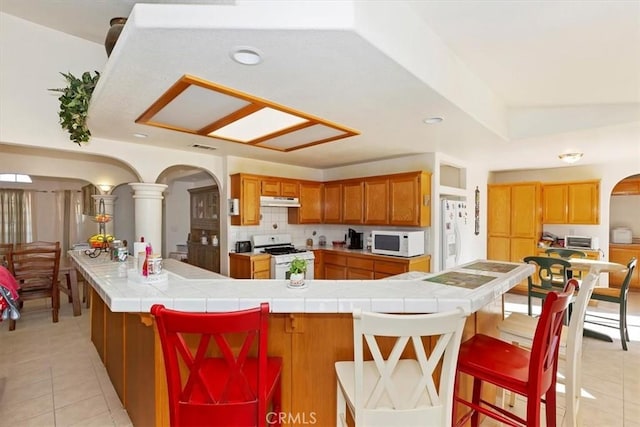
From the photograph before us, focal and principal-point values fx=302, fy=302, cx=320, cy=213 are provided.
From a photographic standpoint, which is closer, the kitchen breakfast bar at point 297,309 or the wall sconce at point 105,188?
the kitchen breakfast bar at point 297,309

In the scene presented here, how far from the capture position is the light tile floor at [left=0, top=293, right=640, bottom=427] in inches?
84.8

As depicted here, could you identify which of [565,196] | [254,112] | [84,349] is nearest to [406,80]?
[254,112]

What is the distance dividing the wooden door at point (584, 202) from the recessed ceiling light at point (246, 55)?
5.89 m

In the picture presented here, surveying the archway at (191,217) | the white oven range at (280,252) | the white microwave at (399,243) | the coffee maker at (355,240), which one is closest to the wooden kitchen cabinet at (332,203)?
the coffee maker at (355,240)

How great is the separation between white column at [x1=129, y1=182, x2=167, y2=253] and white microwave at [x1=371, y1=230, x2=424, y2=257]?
2847 mm

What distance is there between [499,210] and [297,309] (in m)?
5.46

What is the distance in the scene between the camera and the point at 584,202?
Answer: 509cm

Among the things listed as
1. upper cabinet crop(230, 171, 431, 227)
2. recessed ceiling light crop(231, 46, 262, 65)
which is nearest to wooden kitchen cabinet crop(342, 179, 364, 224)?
upper cabinet crop(230, 171, 431, 227)

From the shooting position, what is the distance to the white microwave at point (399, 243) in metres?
3.92

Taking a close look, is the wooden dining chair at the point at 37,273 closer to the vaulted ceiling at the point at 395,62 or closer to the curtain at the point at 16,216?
the vaulted ceiling at the point at 395,62

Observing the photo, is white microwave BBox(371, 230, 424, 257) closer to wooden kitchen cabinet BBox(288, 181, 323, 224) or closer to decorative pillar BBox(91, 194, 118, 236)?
wooden kitchen cabinet BBox(288, 181, 323, 224)

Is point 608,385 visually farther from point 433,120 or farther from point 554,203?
point 554,203

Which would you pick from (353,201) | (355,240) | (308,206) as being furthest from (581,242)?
(308,206)

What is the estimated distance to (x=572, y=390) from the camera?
167 cm
